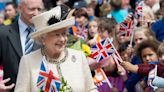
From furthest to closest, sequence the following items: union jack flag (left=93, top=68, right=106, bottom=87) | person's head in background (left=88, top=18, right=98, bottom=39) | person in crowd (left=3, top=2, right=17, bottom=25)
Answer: person in crowd (left=3, top=2, right=17, bottom=25) < person's head in background (left=88, top=18, right=98, bottom=39) < union jack flag (left=93, top=68, right=106, bottom=87)

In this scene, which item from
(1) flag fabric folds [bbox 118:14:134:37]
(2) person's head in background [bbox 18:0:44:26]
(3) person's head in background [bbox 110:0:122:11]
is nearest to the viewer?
(2) person's head in background [bbox 18:0:44:26]

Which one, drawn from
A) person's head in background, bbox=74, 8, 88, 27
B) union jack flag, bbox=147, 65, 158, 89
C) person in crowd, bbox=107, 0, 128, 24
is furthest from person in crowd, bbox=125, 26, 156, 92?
person in crowd, bbox=107, 0, 128, 24

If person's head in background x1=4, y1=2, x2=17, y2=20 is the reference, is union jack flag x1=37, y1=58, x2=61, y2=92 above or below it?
above

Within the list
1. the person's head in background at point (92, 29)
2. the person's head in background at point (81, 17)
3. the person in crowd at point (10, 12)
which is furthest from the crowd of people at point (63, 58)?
the person in crowd at point (10, 12)

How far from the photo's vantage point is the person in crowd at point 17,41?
25.1 ft

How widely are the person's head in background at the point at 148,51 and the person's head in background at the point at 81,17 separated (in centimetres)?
553

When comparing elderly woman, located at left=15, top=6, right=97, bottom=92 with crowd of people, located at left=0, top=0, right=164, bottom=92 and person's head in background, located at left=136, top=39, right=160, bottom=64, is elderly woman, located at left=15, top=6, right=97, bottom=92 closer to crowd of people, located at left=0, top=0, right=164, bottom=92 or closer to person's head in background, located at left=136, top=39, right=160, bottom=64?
crowd of people, located at left=0, top=0, right=164, bottom=92

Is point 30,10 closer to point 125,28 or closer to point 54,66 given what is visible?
point 54,66

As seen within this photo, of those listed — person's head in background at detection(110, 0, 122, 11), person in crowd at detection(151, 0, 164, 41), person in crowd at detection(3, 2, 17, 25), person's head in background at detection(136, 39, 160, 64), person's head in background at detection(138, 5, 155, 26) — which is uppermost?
person's head in background at detection(136, 39, 160, 64)

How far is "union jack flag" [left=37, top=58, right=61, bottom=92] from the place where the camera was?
267 inches

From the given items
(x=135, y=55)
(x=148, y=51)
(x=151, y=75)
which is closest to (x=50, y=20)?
(x=151, y=75)

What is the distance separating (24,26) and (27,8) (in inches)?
8.0

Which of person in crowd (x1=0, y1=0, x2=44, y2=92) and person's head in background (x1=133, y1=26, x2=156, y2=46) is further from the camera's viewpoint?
person's head in background (x1=133, y1=26, x2=156, y2=46)

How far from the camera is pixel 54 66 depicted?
681 cm
